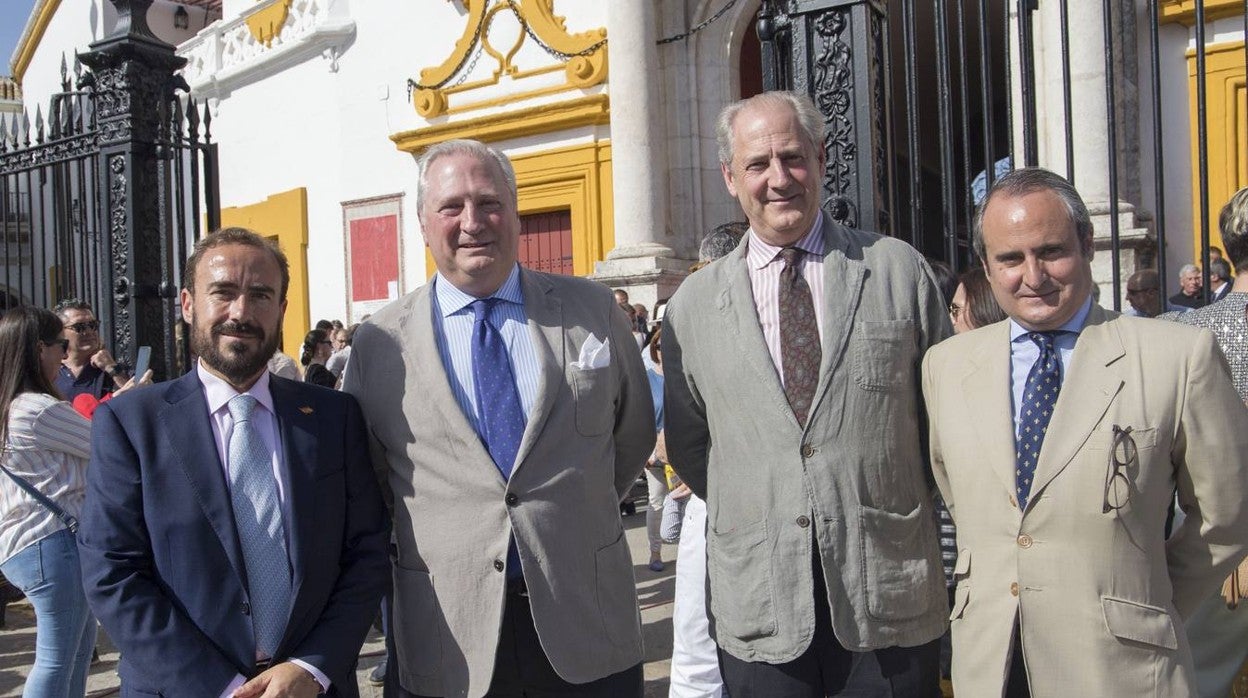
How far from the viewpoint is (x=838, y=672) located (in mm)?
2363

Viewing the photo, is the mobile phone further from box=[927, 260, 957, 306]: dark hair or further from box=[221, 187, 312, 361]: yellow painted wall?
box=[221, 187, 312, 361]: yellow painted wall

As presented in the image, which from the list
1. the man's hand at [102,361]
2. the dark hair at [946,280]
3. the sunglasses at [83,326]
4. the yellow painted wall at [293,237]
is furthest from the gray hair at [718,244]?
the yellow painted wall at [293,237]

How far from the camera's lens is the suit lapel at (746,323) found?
2385mm

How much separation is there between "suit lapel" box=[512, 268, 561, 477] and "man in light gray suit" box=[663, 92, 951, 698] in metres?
0.33

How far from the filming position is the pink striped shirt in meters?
2.48

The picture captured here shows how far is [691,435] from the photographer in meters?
2.67

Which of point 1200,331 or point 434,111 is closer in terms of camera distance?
point 1200,331

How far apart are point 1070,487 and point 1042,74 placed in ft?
26.0

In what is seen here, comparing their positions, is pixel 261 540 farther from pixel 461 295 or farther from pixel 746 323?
pixel 746 323

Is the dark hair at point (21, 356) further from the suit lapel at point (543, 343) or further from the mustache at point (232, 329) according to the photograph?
the suit lapel at point (543, 343)

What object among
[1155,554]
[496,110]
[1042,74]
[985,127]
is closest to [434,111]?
[496,110]

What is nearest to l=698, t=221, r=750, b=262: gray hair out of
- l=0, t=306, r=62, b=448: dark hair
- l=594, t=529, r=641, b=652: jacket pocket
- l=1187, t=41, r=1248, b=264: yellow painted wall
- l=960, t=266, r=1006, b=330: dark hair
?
l=960, t=266, r=1006, b=330: dark hair

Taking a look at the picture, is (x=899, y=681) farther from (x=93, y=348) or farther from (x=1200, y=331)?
(x=93, y=348)

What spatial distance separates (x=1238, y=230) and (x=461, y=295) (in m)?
2.19
